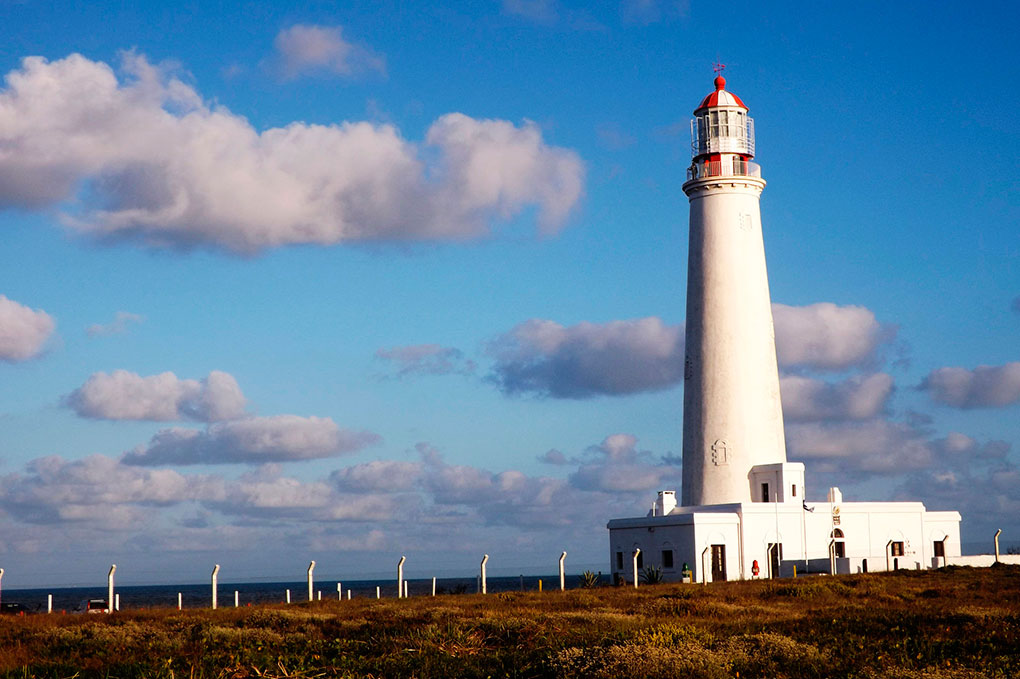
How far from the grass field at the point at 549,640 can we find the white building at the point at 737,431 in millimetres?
12947

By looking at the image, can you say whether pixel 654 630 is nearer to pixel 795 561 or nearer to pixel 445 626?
pixel 445 626

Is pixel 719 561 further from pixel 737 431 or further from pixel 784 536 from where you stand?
pixel 737 431

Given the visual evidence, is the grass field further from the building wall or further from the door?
the door

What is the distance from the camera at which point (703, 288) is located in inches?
1678

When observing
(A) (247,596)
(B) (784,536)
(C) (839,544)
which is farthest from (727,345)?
(A) (247,596)

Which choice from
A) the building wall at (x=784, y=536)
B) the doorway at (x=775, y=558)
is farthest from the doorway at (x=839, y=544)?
the doorway at (x=775, y=558)

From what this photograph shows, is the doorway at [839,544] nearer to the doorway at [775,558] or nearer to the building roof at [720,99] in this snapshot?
the doorway at [775,558]

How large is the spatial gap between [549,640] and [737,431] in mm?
24105

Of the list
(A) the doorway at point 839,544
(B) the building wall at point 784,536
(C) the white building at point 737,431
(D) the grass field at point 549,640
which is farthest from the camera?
(A) the doorway at point 839,544

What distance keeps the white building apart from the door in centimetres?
47

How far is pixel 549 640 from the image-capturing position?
61.9 feet

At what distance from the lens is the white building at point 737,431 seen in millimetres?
41031

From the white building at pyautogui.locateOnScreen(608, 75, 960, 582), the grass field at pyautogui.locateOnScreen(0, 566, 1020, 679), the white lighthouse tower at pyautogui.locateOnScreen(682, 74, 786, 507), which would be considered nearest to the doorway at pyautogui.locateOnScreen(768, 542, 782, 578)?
the white building at pyautogui.locateOnScreen(608, 75, 960, 582)

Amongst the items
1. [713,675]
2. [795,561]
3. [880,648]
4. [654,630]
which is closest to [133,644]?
[654,630]
